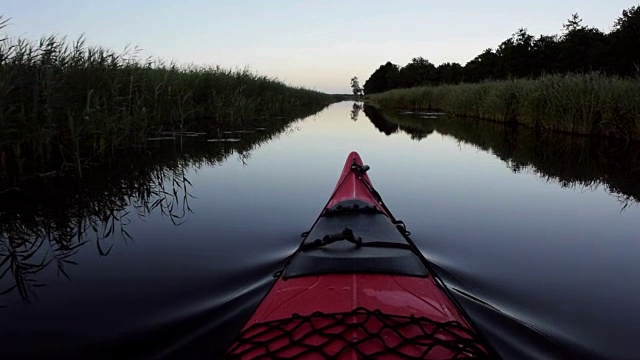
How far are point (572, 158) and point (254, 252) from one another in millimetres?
6564

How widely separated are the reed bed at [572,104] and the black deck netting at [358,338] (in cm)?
936

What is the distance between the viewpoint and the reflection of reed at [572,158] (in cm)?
611

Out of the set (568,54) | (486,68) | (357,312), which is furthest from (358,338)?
(486,68)

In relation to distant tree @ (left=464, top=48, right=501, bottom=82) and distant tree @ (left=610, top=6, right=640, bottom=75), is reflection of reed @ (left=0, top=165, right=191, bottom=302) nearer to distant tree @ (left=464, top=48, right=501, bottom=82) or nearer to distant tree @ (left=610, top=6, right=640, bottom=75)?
distant tree @ (left=610, top=6, right=640, bottom=75)

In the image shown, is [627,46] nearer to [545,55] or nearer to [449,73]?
[545,55]

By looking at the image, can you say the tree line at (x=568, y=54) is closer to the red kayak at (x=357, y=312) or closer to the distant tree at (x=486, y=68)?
the distant tree at (x=486, y=68)

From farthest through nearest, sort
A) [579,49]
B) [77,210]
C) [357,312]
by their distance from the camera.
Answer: [579,49] < [77,210] < [357,312]

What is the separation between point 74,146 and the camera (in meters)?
5.58

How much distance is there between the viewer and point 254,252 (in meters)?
3.46

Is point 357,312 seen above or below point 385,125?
Result: below

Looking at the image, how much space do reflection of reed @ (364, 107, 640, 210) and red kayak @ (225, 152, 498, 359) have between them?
13.7ft

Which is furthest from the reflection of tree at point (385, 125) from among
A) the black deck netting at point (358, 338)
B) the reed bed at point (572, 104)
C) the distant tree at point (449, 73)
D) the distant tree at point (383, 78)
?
the distant tree at point (383, 78)

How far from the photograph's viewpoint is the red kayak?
139 cm

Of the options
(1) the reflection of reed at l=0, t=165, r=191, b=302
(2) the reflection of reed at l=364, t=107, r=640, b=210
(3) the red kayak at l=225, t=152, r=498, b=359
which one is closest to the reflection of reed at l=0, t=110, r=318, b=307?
(1) the reflection of reed at l=0, t=165, r=191, b=302
